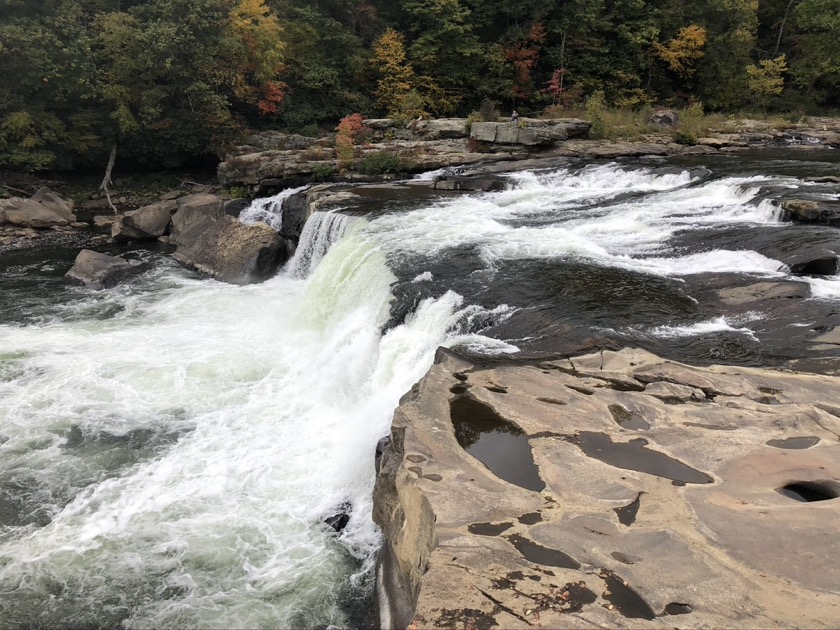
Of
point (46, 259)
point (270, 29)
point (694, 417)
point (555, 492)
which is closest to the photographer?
point (555, 492)

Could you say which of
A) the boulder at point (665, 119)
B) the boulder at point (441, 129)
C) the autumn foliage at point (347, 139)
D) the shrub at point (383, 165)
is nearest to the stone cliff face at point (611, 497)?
the shrub at point (383, 165)

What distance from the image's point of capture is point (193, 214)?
784 inches

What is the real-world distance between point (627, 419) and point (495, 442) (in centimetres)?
140

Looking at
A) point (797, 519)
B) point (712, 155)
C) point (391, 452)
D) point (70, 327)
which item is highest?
point (712, 155)

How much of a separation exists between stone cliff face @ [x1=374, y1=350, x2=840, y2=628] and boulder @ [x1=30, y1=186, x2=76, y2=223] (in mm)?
20443

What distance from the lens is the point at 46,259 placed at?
59.8 feet

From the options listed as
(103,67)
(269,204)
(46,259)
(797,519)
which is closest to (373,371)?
(797,519)

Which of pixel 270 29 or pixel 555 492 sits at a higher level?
pixel 270 29

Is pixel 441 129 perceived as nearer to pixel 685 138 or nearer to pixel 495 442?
pixel 685 138

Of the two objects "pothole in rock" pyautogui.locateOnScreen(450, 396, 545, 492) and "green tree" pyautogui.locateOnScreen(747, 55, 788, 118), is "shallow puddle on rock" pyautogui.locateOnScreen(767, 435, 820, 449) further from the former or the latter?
"green tree" pyautogui.locateOnScreen(747, 55, 788, 118)

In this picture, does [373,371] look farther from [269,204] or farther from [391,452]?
[269,204]

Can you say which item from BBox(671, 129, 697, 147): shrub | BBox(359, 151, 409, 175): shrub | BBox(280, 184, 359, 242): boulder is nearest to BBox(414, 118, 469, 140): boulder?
BBox(359, 151, 409, 175): shrub

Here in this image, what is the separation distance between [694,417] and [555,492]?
1.92m

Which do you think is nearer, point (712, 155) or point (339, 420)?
point (339, 420)
